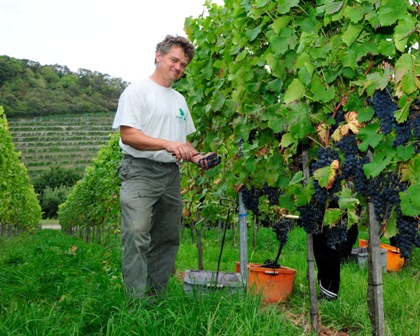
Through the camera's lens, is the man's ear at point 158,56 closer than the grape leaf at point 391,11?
No

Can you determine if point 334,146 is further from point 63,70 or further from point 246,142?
point 63,70

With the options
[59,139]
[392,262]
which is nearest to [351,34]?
[392,262]

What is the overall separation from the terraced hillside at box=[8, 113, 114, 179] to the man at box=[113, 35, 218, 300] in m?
68.6

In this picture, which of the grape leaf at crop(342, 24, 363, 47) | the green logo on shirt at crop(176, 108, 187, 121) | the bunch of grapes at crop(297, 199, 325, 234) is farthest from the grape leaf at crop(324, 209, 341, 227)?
the green logo on shirt at crop(176, 108, 187, 121)

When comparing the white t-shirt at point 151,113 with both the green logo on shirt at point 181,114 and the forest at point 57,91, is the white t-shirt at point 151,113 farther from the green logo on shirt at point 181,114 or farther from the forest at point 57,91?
the forest at point 57,91

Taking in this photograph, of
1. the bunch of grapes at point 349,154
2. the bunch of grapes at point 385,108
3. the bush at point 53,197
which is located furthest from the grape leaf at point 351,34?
the bush at point 53,197

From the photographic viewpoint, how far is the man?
3.66 metres

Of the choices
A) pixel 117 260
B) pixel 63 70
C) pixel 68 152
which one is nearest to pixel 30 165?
pixel 68 152

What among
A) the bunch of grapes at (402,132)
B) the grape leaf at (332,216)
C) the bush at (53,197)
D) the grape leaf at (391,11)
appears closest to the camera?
the grape leaf at (391,11)

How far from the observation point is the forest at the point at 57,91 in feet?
267

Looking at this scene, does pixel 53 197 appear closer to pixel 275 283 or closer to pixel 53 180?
pixel 53 180

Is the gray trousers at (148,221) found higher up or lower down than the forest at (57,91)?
lower down

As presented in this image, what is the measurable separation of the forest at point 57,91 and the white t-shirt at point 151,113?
80650 mm

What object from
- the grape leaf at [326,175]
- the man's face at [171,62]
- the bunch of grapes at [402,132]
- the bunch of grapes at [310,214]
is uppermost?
the man's face at [171,62]
